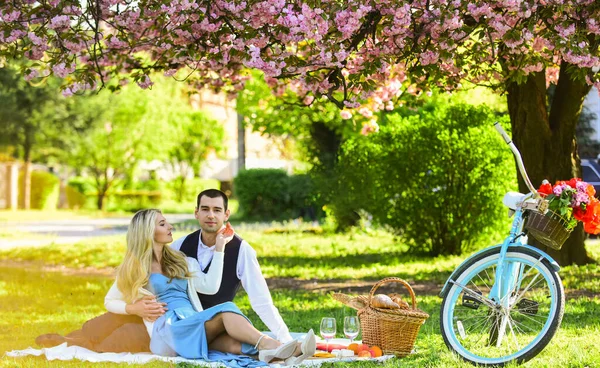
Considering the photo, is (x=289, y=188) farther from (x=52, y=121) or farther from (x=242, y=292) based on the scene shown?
(x=242, y=292)

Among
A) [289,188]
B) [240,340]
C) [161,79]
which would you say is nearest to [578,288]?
[240,340]

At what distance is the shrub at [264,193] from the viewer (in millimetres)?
26391

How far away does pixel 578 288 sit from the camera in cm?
1055

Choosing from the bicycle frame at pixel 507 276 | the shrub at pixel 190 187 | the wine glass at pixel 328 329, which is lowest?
the wine glass at pixel 328 329

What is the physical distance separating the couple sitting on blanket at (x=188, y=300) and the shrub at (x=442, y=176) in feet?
25.8

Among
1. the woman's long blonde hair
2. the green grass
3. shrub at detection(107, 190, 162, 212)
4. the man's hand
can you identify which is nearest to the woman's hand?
the woman's long blonde hair

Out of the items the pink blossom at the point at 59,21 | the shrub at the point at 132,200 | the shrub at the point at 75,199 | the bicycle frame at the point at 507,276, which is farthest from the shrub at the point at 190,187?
the bicycle frame at the point at 507,276

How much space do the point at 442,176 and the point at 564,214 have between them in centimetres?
827

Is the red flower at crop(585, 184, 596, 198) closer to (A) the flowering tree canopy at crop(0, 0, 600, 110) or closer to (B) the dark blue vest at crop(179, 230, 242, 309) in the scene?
(A) the flowering tree canopy at crop(0, 0, 600, 110)

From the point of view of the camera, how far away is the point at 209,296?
6.87 metres

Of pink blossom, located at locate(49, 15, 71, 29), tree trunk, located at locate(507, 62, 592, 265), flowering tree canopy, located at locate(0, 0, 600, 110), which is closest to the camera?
flowering tree canopy, located at locate(0, 0, 600, 110)

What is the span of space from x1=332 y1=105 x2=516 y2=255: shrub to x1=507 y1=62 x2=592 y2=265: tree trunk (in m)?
2.48

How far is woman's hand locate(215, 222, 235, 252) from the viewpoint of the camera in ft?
21.5

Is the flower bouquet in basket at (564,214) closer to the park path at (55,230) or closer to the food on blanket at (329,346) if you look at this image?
the food on blanket at (329,346)
